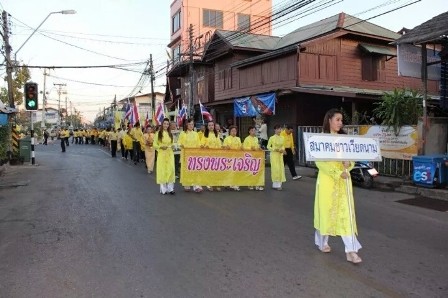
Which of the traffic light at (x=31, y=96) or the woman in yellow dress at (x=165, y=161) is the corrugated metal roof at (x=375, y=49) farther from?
the traffic light at (x=31, y=96)

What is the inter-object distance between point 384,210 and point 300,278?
202 inches

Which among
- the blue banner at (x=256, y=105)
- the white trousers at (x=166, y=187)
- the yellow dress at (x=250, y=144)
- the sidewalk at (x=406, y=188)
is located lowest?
the sidewalk at (x=406, y=188)

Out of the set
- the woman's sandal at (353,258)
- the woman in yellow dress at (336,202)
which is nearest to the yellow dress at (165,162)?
the woman in yellow dress at (336,202)

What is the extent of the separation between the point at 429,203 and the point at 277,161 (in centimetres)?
393

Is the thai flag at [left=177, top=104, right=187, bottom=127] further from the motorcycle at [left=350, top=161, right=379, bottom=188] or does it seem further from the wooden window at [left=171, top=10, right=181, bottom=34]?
the wooden window at [left=171, top=10, right=181, bottom=34]

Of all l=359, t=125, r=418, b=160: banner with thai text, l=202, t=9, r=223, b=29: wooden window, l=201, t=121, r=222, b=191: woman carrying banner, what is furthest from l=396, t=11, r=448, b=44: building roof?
l=202, t=9, r=223, b=29: wooden window

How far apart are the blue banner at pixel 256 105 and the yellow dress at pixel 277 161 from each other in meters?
7.77

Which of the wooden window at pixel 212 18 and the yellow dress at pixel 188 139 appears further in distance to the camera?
the wooden window at pixel 212 18

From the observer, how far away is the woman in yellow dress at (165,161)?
11297mm

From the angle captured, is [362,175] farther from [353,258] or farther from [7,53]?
[7,53]

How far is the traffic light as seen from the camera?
20.2 metres

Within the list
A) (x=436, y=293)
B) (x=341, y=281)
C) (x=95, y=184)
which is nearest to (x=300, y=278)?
(x=341, y=281)

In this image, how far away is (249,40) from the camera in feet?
97.2

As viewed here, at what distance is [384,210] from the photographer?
9.47m
